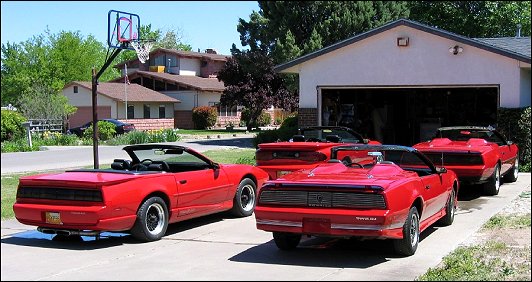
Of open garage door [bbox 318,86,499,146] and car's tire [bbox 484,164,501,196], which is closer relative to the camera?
car's tire [bbox 484,164,501,196]

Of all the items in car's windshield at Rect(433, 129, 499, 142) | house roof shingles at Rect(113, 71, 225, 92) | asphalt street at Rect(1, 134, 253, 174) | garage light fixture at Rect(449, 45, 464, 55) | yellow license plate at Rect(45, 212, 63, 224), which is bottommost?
asphalt street at Rect(1, 134, 253, 174)

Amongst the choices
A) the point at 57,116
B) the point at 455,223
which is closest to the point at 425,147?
the point at 455,223

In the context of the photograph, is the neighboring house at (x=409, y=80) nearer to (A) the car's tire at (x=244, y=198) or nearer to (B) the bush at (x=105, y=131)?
(A) the car's tire at (x=244, y=198)

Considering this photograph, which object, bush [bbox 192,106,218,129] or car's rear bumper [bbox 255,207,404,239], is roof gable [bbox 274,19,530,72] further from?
bush [bbox 192,106,218,129]

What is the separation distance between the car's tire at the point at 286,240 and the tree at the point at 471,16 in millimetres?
19416

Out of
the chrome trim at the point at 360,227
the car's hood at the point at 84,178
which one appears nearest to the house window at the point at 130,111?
the car's hood at the point at 84,178

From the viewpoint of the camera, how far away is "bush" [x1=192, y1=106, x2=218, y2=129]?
55.7m

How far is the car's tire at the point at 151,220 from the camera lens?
862 cm

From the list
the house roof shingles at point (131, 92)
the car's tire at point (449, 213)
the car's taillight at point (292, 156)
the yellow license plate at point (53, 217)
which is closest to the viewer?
the yellow license plate at point (53, 217)

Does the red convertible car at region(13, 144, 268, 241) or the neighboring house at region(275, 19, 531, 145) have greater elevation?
the neighboring house at region(275, 19, 531, 145)

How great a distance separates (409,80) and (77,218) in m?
14.2

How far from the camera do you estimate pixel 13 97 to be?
66.3 metres

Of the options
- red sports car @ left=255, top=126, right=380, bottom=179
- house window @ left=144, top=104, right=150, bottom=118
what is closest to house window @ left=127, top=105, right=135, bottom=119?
house window @ left=144, top=104, right=150, bottom=118

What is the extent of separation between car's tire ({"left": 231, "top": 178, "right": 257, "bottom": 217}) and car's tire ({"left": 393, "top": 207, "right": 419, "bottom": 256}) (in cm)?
364
